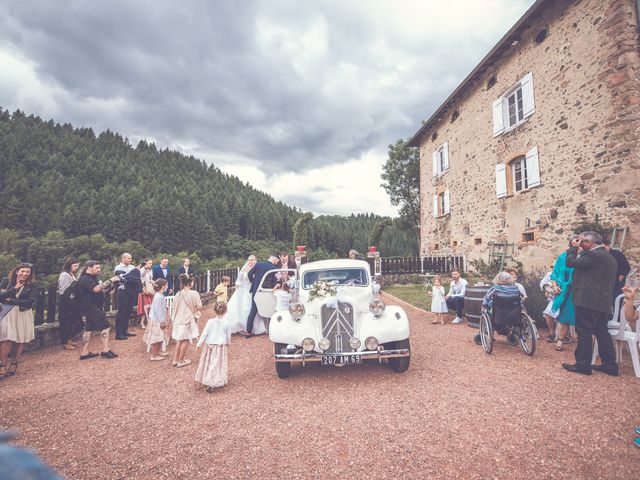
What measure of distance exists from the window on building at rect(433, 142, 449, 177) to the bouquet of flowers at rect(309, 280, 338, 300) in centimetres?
1304

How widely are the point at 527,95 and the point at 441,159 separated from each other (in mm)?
6021

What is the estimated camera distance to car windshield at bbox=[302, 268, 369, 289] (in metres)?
5.31

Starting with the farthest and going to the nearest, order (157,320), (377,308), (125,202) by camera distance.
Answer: (125,202) → (157,320) → (377,308)

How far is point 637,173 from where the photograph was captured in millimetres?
6938

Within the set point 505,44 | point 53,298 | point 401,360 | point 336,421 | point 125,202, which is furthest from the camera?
point 125,202

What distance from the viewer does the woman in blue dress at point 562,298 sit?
181 inches

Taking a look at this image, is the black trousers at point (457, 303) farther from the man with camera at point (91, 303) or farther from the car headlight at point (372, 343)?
the man with camera at point (91, 303)

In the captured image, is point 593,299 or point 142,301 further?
point 142,301

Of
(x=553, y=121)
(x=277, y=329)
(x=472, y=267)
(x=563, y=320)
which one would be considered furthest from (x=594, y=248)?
(x=472, y=267)

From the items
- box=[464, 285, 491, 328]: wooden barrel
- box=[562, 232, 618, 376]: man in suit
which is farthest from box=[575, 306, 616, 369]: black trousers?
box=[464, 285, 491, 328]: wooden barrel

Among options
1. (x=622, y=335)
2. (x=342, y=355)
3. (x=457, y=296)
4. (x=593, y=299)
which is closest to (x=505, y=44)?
(x=457, y=296)

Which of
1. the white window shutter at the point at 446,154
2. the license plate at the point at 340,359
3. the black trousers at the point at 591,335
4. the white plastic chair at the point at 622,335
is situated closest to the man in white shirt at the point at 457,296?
the white plastic chair at the point at 622,335

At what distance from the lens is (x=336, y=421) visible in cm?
301

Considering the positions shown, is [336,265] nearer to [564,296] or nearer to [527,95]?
[564,296]
